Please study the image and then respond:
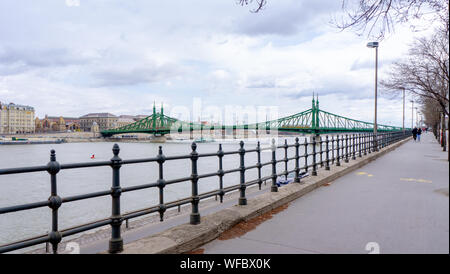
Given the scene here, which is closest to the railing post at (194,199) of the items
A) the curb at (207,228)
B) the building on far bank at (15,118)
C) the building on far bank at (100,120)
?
the curb at (207,228)

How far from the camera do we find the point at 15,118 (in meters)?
131

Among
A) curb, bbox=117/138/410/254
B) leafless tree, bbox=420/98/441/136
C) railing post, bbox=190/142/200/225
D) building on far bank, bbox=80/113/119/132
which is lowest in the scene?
curb, bbox=117/138/410/254

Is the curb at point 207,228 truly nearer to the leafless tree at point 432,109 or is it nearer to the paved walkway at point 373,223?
the paved walkway at point 373,223

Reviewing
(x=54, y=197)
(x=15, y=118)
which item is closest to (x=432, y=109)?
(x=54, y=197)

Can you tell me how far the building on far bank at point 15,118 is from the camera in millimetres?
126562

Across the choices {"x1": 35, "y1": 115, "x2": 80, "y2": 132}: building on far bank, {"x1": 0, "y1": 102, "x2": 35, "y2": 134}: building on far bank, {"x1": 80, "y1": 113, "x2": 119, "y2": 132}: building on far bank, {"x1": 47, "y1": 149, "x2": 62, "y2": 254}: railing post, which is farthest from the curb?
{"x1": 35, "y1": 115, "x2": 80, "y2": 132}: building on far bank

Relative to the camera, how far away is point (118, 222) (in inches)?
138

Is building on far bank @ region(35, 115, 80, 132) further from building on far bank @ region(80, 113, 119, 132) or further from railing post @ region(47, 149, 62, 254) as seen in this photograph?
railing post @ region(47, 149, 62, 254)

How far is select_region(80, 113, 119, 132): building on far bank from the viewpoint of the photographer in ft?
489

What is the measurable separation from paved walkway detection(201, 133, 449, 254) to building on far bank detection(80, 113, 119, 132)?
150579 mm

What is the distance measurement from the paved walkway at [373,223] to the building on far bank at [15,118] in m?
141
